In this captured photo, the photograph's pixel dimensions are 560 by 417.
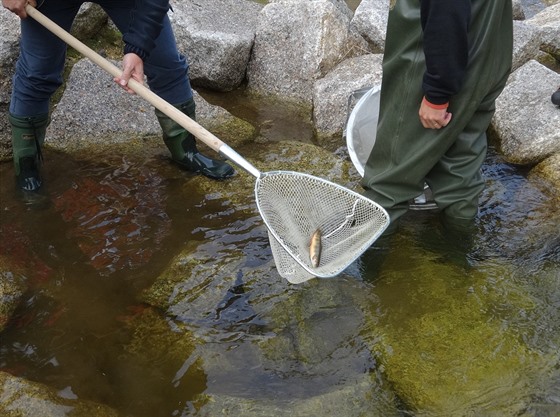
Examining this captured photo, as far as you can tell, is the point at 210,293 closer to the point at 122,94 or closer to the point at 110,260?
the point at 110,260

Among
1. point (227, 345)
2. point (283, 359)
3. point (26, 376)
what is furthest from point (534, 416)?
point (26, 376)

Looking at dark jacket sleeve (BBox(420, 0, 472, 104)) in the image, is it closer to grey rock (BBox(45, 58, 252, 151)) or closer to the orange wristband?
the orange wristband

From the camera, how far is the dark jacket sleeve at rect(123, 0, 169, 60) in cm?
383

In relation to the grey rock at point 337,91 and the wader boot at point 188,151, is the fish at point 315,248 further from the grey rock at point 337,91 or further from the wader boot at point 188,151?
the grey rock at point 337,91

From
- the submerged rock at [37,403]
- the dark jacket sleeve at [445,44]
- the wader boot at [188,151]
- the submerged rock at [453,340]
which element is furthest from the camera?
the wader boot at [188,151]

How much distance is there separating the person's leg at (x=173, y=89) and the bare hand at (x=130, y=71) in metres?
0.65

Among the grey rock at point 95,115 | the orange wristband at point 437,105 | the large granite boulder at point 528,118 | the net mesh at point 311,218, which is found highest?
the orange wristband at point 437,105

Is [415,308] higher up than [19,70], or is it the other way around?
[19,70]

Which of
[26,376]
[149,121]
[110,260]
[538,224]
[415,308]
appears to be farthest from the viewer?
[149,121]

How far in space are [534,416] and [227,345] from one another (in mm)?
1580

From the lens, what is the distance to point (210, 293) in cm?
382

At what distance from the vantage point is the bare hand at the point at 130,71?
3.71m

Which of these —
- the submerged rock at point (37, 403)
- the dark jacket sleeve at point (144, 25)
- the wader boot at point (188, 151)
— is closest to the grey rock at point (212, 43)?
the wader boot at point (188, 151)

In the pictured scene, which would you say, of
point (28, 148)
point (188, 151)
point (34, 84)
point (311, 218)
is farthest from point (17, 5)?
point (311, 218)
